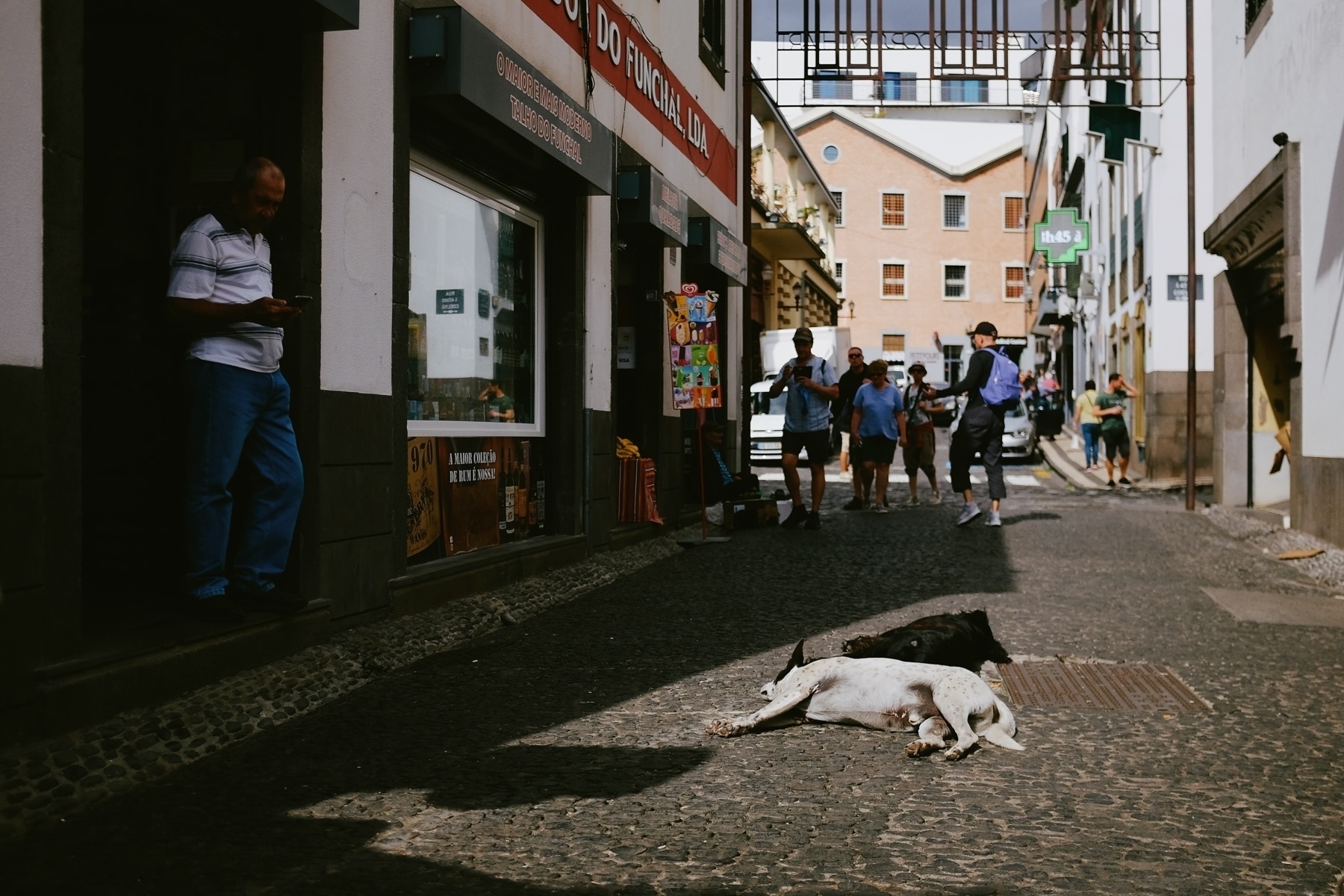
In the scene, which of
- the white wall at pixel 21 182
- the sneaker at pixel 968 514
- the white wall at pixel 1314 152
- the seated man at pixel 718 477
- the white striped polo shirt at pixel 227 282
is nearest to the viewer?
the white wall at pixel 21 182

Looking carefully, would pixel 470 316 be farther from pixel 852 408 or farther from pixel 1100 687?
pixel 852 408

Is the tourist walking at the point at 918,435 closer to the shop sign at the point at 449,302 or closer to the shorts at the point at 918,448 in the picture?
the shorts at the point at 918,448

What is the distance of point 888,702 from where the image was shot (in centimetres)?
496

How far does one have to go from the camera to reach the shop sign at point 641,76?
10250 millimetres

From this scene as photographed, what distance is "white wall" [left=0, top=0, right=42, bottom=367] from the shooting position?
412 centimetres

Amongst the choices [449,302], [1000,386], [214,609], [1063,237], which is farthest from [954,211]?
[214,609]

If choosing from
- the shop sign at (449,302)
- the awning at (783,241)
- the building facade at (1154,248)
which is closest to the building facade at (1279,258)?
the building facade at (1154,248)

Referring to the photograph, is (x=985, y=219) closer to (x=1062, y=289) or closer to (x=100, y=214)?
(x=1062, y=289)

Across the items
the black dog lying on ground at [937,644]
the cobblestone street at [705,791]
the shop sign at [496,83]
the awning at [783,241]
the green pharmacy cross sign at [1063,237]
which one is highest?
the green pharmacy cross sign at [1063,237]

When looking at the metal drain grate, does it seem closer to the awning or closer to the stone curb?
the stone curb

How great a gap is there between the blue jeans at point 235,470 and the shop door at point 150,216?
0.40m

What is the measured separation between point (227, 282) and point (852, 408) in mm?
11614

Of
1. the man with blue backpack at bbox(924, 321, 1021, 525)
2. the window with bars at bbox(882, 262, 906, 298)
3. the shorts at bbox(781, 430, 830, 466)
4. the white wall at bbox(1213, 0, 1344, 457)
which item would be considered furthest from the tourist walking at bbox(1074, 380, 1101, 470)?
the window with bars at bbox(882, 262, 906, 298)

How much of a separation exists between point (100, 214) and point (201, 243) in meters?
1.11
